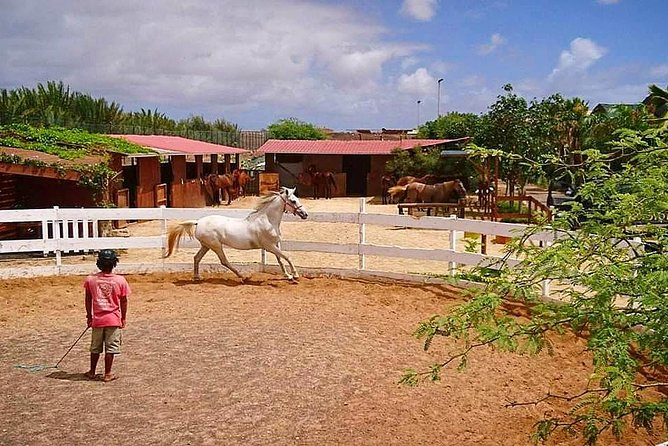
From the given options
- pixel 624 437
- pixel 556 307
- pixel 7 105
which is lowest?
pixel 624 437

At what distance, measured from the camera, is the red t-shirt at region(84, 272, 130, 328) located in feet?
17.5

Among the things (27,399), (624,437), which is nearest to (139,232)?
(27,399)

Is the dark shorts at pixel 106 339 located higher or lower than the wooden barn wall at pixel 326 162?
Answer: lower

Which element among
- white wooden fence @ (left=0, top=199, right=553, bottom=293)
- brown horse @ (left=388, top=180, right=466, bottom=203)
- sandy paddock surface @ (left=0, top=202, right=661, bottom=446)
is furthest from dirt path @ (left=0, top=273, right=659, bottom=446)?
brown horse @ (left=388, top=180, right=466, bottom=203)

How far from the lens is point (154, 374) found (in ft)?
18.5

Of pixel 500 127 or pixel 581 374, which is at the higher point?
pixel 500 127

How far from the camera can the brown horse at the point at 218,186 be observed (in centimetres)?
2467

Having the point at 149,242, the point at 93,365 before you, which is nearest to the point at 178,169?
the point at 149,242

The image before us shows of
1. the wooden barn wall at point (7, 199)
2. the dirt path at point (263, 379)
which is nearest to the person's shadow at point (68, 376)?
the dirt path at point (263, 379)

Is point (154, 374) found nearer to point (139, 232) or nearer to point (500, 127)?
point (139, 232)

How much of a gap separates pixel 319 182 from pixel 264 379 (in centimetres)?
2416

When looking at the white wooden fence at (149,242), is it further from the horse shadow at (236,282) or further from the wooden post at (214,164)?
the wooden post at (214,164)

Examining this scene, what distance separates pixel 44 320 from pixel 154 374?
8.75 feet

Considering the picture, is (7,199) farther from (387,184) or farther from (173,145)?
(387,184)
